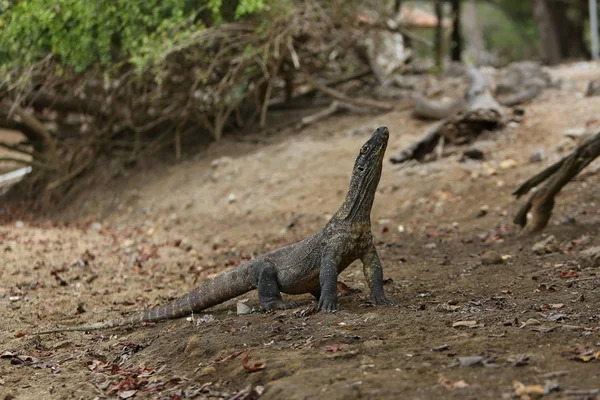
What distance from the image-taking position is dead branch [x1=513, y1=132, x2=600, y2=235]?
6871 millimetres

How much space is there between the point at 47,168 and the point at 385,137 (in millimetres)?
→ 9800

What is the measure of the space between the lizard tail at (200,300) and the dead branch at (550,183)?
3.12 metres

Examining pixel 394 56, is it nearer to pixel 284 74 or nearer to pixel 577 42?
pixel 284 74

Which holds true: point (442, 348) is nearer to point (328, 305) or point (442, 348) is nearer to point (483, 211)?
point (328, 305)

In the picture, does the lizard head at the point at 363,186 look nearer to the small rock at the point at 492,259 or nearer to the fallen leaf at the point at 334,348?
the fallen leaf at the point at 334,348

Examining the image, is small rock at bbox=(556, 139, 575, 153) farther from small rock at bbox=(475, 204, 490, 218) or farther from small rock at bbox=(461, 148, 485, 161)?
small rock at bbox=(475, 204, 490, 218)

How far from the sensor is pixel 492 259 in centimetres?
643

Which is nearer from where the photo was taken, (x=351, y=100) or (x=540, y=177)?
(x=540, y=177)

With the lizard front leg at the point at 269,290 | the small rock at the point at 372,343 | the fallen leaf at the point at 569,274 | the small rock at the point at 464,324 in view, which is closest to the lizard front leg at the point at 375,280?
the lizard front leg at the point at 269,290

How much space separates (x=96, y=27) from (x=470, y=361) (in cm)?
820

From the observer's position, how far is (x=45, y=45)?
1077 cm

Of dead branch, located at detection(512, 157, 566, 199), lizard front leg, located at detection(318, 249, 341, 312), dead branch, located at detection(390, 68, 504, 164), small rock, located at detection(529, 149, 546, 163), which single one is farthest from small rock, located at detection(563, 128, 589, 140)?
lizard front leg, located at detection(318, 249, 341, 312)

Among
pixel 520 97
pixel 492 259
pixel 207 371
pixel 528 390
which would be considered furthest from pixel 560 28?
pixel 528 390

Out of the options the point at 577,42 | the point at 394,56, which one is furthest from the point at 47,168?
the point at 577,42
